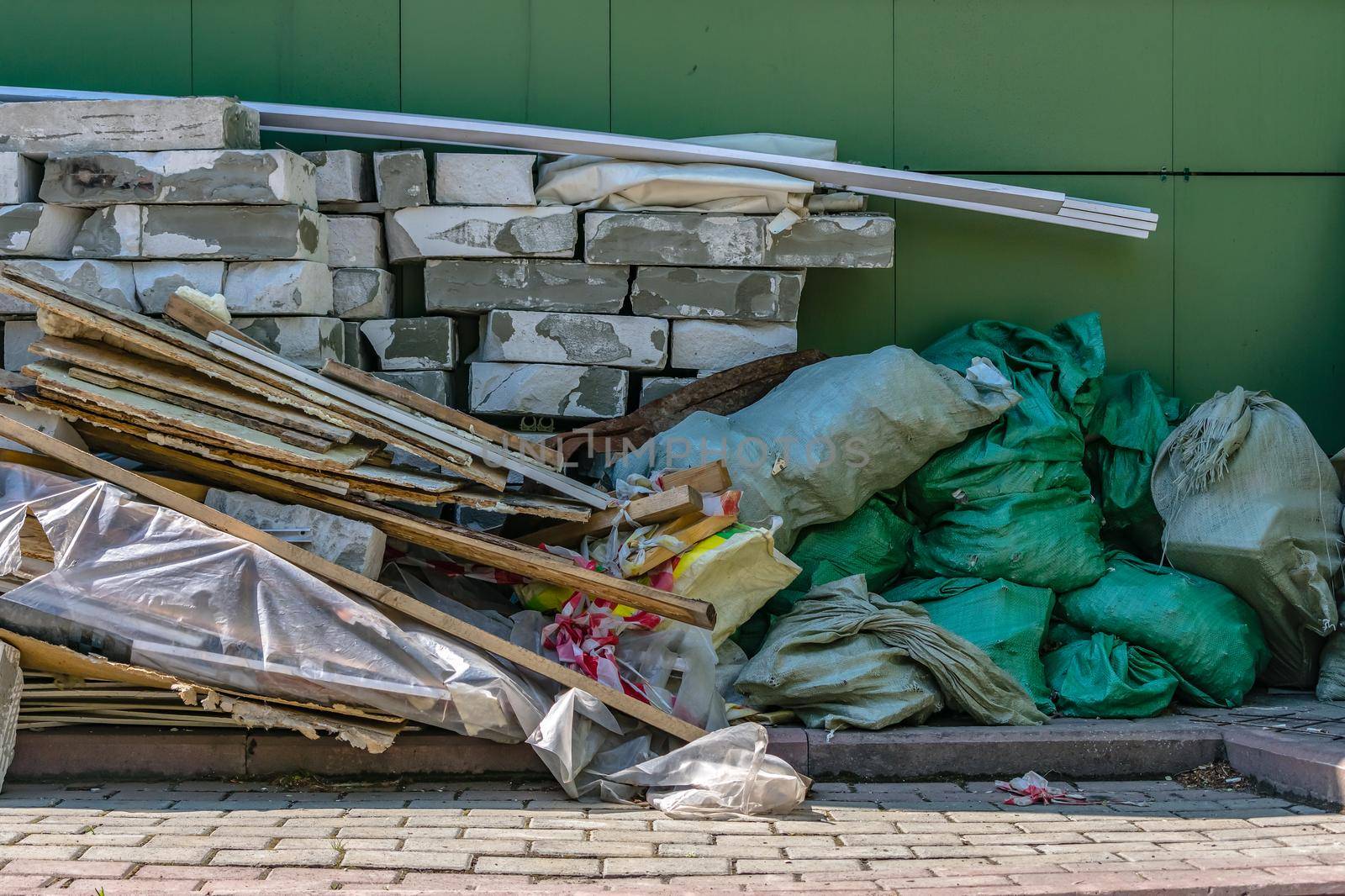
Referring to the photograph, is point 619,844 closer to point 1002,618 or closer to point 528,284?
point 1002,618

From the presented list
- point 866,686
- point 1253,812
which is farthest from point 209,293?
point 1253,812

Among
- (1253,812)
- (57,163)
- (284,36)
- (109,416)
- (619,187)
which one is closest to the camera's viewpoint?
(1253,812)

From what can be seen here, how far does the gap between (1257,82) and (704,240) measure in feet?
9.59

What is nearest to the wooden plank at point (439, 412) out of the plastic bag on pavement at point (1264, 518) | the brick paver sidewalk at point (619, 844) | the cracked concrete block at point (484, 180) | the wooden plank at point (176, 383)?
the wooden plank at point (176, 383)

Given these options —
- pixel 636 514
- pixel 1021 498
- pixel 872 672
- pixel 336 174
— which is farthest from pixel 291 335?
pixel 1021 498

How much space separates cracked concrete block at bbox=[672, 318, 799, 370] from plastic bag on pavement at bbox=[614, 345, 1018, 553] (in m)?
0.37

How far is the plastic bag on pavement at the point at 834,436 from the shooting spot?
4801 mm

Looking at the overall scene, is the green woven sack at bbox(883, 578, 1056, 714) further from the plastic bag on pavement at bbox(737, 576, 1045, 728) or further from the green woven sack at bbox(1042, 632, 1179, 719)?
the plastic bag on pavement at bbox(737, 576, 1045, 728)

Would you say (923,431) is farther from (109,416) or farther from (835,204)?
(109,416)

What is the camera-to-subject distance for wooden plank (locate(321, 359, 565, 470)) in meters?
4.51

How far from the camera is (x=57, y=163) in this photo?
4.85 m

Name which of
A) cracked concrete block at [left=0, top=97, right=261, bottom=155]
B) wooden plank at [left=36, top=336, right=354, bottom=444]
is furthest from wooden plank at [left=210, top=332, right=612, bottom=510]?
cracked concrete block at [left=0, top=97, right=261, bottom=155]

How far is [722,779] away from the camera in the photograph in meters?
3.81

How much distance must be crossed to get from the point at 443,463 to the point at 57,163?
2.12 metres
